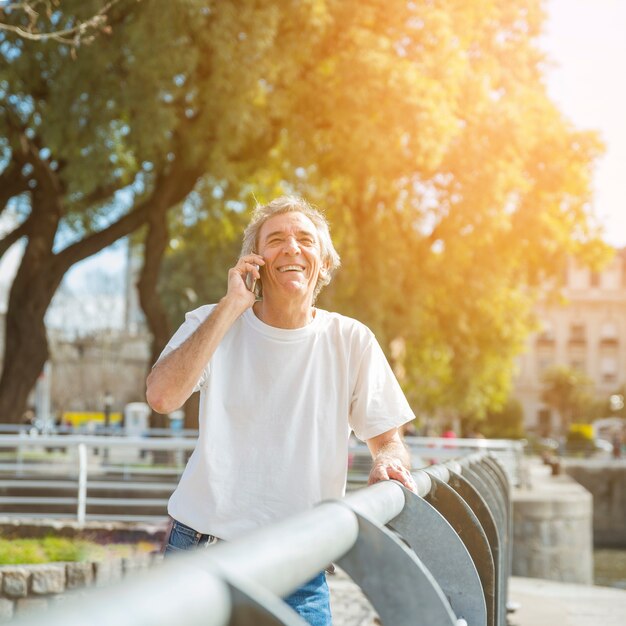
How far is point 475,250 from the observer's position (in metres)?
23.6

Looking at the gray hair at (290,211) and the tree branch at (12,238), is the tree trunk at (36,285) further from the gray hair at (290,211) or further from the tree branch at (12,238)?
the gray hair at (290,211)

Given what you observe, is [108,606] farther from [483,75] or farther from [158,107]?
[483,75]

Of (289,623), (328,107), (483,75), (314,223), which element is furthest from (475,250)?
(289,623)

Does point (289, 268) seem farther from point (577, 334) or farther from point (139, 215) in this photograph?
point (577, 334)

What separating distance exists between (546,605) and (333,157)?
1448 centimetres

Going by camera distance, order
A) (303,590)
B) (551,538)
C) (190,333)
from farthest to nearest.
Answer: (551,538) → (190,333) → (303,590)

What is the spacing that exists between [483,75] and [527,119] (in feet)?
4.30

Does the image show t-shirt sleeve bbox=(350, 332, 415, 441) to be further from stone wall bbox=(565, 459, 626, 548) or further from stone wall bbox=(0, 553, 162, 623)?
stone wall bbox=(565, 459, 626, 548)

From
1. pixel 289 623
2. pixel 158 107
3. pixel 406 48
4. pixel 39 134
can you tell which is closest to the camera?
pixel 289 623

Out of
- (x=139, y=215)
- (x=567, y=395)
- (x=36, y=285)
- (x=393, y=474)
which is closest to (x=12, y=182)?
(x=36, y=285)

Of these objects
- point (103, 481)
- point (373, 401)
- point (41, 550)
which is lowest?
point (103, 481)

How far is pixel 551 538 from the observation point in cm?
1833

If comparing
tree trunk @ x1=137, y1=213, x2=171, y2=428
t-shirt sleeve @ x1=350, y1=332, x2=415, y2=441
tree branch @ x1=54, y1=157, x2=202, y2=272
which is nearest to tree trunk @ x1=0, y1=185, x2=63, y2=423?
tree branch @ x1=54, y1=157, x2=202, y2=272

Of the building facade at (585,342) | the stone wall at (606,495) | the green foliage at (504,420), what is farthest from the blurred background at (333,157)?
the building facade at (585,342)
